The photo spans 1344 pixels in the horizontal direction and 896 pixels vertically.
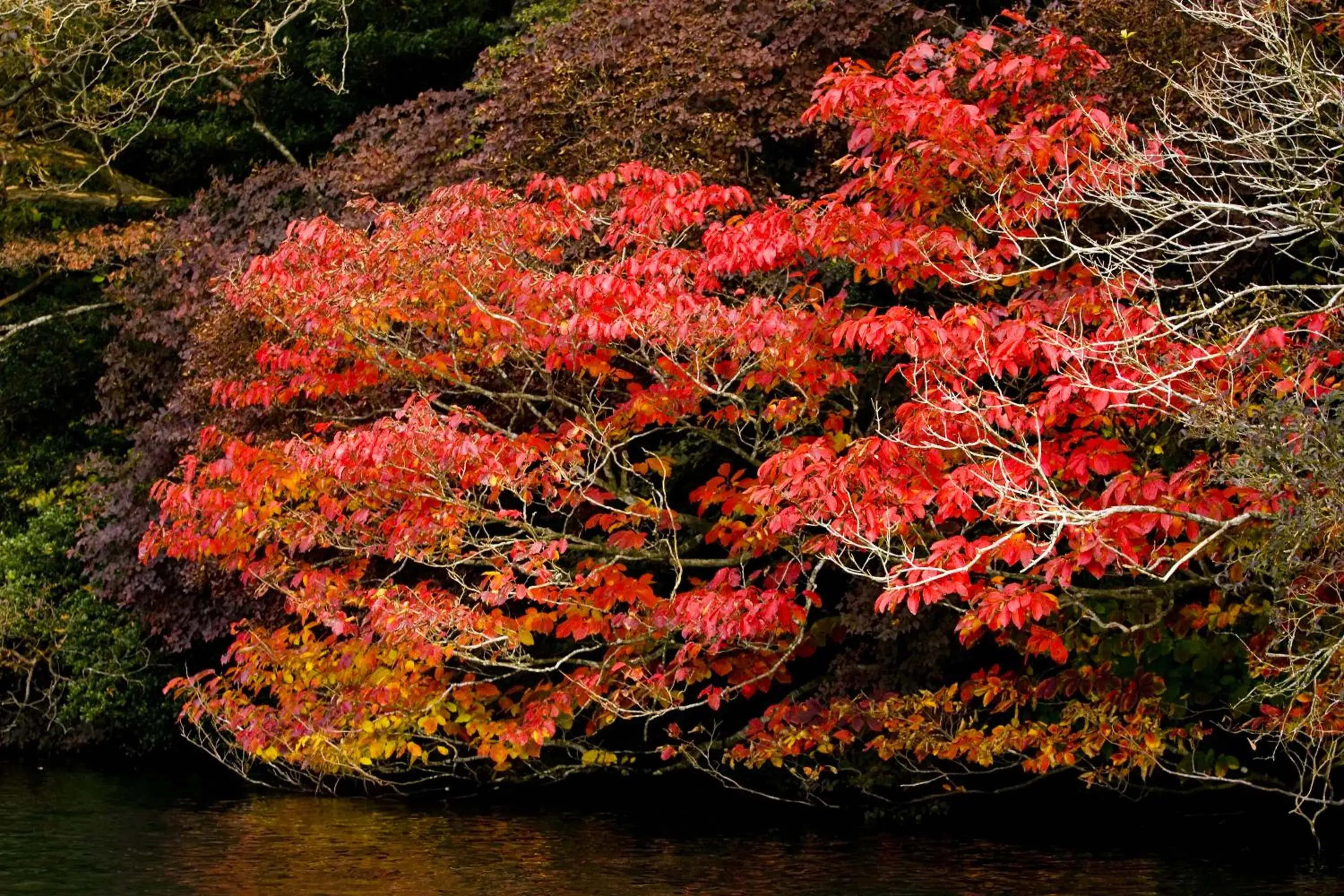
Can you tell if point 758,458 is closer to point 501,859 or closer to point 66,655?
point 501,859

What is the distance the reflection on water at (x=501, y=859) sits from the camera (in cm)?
983

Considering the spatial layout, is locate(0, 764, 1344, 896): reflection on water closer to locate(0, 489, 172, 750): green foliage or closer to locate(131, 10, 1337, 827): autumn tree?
locate(131, 10, 1337, 827): autumn tree

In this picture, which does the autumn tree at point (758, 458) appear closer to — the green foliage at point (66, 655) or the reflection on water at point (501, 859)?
the reflection on water at point (501, 859)

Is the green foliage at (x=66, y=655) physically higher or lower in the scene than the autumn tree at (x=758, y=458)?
lower

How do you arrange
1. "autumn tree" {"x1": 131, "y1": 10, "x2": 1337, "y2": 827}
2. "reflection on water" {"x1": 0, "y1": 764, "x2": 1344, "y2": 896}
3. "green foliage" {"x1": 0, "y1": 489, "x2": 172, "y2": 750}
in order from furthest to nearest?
1. "green foliage" {"x1": 0, "y1": 489, "x2": 172, "y2": 750}
2. "reflection on water" {"x1": 0, "y1": 764, "x2": 1344, "y2": 896}
3. "autumn tree" {"x1": 131, "y1": 10, "x2": 1337, "y2": 827}

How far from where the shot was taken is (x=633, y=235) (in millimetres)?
11266

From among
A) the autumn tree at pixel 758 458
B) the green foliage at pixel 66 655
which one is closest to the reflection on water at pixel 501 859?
the autumn tree at pixel 758 458

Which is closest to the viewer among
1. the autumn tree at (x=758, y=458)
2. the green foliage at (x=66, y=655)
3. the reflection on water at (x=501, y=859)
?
the autumn tree at (x=758, y=458)

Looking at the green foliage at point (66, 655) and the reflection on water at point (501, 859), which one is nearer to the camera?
the reflection on water at point (501, 859)

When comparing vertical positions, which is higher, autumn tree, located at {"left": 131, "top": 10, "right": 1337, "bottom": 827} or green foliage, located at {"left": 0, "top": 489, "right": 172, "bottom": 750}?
autumn tree, located at {"left": 131, "top": 10, "right": 1337, "bottom": 827}

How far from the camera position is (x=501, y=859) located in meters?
11.0

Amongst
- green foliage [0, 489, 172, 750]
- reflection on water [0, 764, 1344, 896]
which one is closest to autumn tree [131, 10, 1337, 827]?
reflection on water [0, 764, 1344, 896]

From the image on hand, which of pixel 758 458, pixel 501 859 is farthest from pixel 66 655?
pixel 758 458

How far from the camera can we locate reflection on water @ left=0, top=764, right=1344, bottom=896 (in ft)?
32.2
